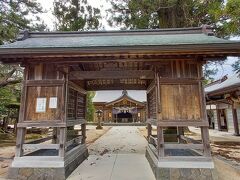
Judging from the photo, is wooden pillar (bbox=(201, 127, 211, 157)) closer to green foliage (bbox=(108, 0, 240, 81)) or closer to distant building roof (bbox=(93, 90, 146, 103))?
green foliage (bbox=(108, 0, 240, 81))

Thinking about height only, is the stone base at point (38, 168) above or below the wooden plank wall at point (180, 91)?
below

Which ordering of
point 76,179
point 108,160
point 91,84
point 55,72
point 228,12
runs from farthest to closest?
point 91,84 < point 108,160 < point 228,12 < point 55,72 < point 76,179

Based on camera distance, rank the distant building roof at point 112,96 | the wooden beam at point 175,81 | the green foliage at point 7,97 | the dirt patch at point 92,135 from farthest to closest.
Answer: the distant building roof at point 112,96 < the dirt patch at point 92,135 < the green foliage at point 7,97 < the wooden beam at point 175,81

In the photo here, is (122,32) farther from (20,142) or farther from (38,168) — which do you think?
(38,168)

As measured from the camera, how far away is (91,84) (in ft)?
25.6

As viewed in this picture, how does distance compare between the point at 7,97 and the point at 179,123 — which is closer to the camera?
the point at 179,123

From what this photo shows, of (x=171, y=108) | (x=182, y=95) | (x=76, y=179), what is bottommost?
(x=76, y=179)

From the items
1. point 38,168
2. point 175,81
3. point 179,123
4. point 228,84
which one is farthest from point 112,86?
point 228,84

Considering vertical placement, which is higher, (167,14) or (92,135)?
(167,14)

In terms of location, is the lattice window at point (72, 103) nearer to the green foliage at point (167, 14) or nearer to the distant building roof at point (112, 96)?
the green foliage at point (167, 14)

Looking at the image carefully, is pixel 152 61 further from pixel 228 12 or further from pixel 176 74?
pixel 228 12

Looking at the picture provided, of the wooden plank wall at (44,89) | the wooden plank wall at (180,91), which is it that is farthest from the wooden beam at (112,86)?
the wooden plank wall at (180,91)

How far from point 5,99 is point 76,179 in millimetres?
9407

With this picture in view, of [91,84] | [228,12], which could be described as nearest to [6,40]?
[91,84]
